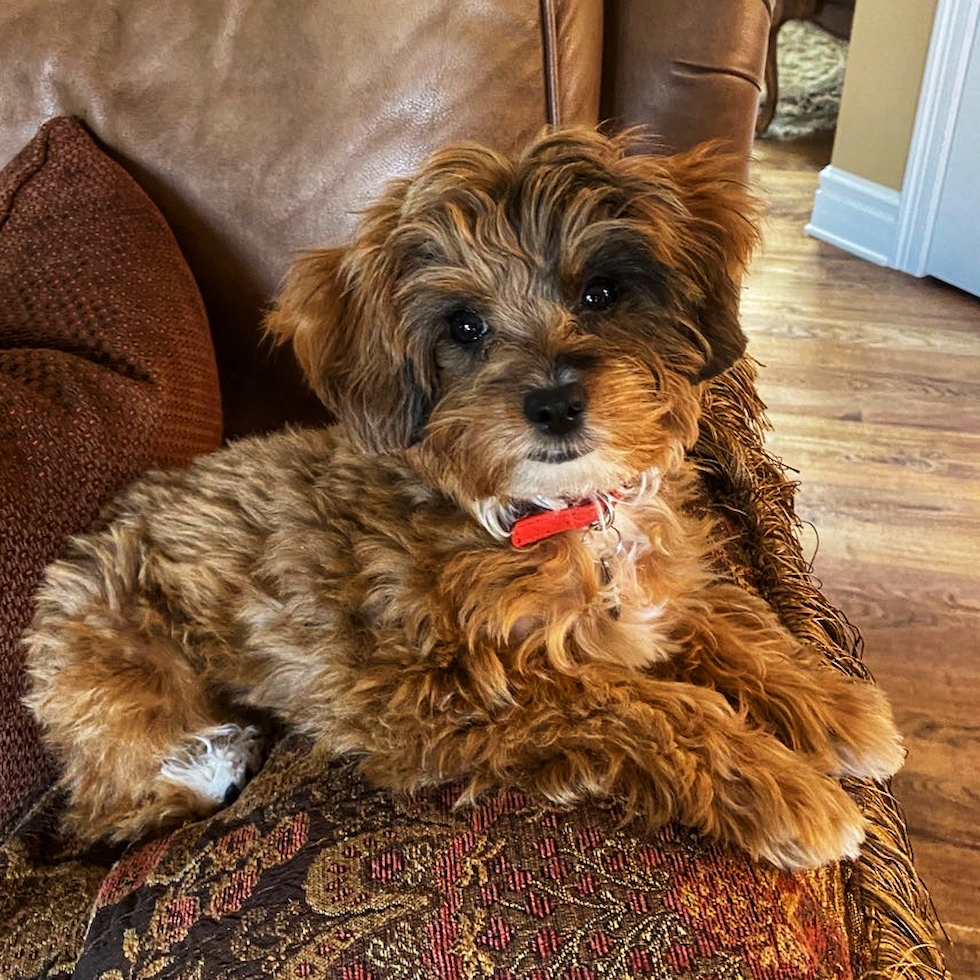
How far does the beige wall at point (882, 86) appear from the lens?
358 centimetres

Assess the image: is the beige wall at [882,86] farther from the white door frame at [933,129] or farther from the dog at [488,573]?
the dog at [488,573]

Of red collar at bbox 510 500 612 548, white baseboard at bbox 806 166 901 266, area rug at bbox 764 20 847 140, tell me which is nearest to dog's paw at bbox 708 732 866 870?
red collar at bbox 510 500 612 548

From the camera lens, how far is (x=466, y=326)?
131 cm

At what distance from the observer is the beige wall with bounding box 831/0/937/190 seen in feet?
11.7

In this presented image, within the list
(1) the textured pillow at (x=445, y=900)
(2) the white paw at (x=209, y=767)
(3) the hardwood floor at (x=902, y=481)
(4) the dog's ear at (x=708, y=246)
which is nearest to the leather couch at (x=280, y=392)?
(1) the textured pillow at (x=445, y=900)

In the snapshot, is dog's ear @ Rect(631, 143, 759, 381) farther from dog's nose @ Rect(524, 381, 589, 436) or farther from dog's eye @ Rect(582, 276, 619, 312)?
dog's nose @ Rect(524, 381, 589, 436)

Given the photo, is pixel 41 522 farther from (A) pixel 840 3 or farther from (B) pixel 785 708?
(A) pixel 840 3

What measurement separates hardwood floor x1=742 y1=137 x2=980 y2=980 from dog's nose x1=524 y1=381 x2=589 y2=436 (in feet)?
4.41

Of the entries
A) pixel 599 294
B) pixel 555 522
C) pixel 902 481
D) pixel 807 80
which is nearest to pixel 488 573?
pixel 555 522

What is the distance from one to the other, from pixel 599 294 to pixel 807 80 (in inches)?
191

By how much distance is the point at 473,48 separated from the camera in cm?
163

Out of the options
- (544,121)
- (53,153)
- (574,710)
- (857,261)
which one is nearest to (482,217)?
(544,121)

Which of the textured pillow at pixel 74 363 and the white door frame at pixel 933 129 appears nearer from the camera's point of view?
the textured pillow at pixel 74 363

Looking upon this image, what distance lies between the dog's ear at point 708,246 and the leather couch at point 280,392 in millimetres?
241
